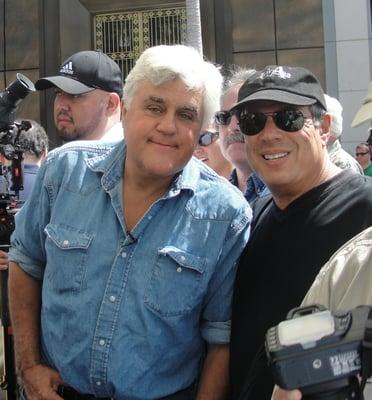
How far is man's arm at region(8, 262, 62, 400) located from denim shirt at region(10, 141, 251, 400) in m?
0.07

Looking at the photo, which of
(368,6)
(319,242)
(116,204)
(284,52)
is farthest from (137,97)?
(368,6)

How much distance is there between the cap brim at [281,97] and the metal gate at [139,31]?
30.0ft

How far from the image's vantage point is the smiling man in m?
1.99

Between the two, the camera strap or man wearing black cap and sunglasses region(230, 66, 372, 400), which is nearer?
the camera strap

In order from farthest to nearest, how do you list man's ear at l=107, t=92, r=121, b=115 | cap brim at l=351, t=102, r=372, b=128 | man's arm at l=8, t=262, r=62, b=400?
man's ear at l=107, t=92, r=121, b=115 → man's arm at l=8, t=262, r=62, b=400 → cap brim at l=351, t=102, r=372, b=128

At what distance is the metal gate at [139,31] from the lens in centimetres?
1077

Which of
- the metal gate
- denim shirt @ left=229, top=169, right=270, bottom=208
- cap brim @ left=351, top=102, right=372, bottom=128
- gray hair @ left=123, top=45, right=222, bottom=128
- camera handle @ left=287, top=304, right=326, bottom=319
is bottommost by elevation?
camera handle @ left=287, top=304, right=326, bottom=319

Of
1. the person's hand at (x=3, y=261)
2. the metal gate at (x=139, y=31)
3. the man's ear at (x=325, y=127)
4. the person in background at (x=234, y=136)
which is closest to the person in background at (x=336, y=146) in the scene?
the person in background at (x=234, y=136)

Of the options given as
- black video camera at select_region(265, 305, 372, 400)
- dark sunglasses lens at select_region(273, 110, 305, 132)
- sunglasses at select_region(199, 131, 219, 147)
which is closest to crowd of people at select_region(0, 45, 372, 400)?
dark sunglasses lens at select_region(273, 110, 305, 132)

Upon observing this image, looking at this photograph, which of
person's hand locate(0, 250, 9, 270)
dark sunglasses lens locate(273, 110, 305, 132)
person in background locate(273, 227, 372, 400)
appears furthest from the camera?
person's hand locate(0, 250, 9, 270)

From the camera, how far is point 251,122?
1978mm

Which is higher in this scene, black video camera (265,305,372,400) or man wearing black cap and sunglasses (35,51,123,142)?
man wearing black cap and sunglasses (35,51,123,142)

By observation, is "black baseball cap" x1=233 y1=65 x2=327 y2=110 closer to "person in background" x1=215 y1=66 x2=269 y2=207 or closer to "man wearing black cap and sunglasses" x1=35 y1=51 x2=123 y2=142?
"person in background" x1=215 y1=66 x2=269 y2=207

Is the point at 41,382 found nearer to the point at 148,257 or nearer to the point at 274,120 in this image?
the point at 148,257
